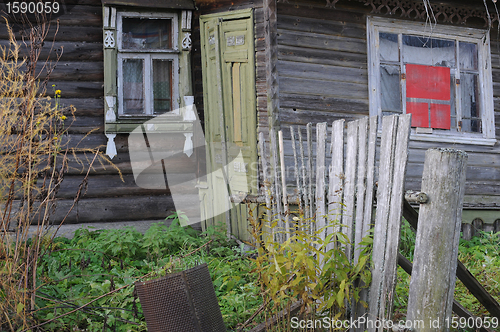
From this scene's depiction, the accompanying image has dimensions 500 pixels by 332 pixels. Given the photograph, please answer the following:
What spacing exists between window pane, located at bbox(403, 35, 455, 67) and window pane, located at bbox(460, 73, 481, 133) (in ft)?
1.16

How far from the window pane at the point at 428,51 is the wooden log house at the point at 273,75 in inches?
0.6

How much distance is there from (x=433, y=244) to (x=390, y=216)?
0.31 m

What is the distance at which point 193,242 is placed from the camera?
212 inches

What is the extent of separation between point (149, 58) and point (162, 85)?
1.46 ft

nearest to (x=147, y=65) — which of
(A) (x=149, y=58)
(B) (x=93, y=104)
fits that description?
(A) (x=149, y=58)

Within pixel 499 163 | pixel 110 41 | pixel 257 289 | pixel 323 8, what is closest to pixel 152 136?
pixel 110 41

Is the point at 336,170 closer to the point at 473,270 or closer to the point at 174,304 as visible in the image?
the point at 174,304

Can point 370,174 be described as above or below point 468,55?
below

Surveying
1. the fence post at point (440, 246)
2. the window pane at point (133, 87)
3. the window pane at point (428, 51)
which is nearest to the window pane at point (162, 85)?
the window pane at point (133, 87)

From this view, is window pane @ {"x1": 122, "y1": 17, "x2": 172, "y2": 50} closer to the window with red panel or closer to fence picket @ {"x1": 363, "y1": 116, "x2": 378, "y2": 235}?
the window with red panel

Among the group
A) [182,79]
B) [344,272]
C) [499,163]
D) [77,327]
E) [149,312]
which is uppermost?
[182,79]

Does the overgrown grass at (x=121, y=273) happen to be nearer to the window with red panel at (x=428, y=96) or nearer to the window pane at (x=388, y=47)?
the window with red panel at (x=428, y=96)

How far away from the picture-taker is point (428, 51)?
606cm

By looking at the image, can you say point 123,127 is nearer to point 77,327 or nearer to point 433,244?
point 77,327
